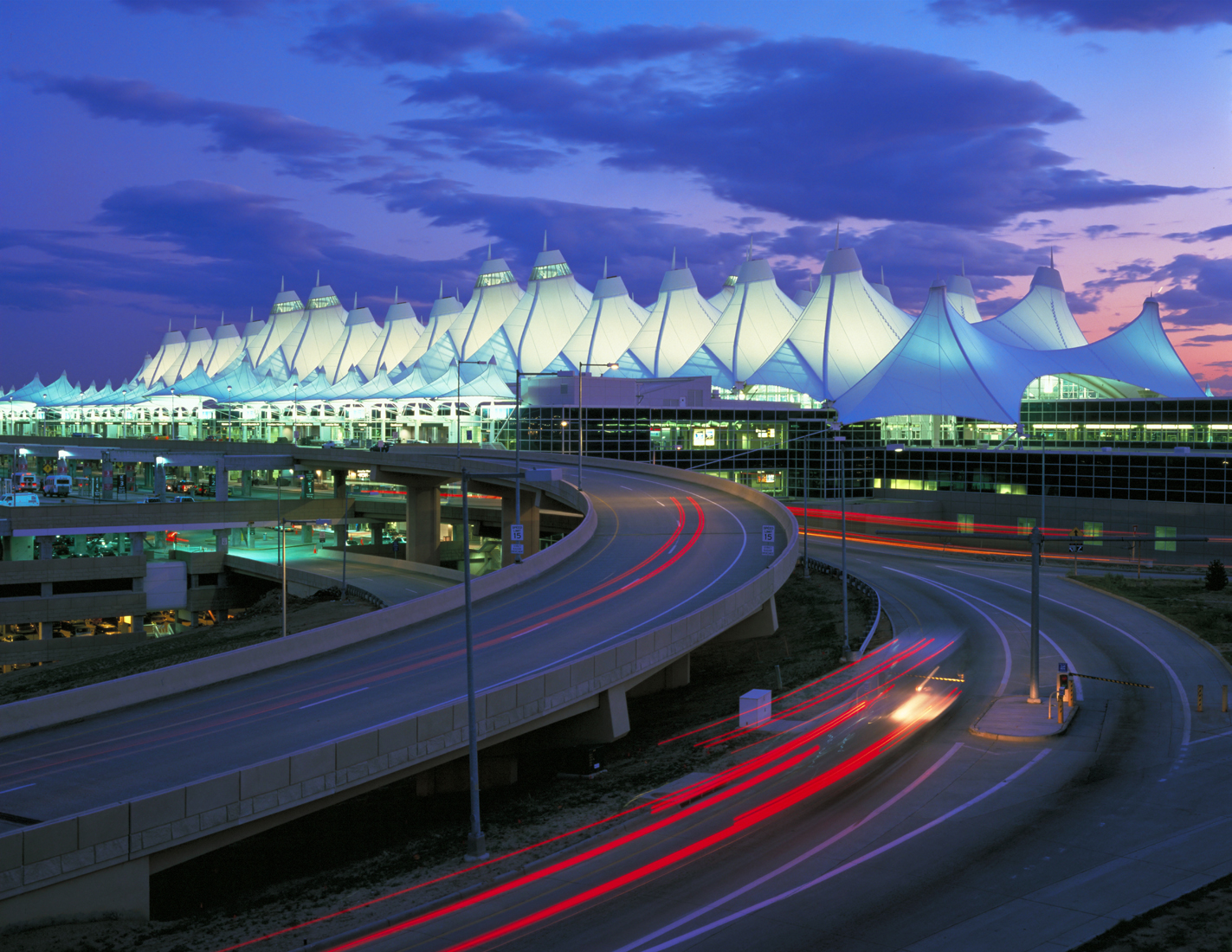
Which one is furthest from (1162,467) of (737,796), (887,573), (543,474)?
(737,796)

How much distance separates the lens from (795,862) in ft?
57.9

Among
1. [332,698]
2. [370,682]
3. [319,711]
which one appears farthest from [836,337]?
[319,711]

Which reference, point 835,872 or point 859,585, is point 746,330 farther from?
point 835,872

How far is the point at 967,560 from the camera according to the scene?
5638cm

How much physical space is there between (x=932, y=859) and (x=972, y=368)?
233ft

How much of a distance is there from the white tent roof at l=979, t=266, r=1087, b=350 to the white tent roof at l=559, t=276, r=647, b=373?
3712 centimetres

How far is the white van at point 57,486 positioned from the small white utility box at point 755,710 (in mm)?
66356

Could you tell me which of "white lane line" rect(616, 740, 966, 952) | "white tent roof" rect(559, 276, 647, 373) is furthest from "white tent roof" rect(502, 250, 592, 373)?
"white lane line" rect(616, 740, 966, 952)

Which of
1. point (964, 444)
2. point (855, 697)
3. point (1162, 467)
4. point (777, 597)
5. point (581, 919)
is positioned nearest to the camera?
point (581, 919)

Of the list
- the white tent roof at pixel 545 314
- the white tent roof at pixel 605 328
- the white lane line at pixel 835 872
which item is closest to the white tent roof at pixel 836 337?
the white tent roof at pixel 605 328

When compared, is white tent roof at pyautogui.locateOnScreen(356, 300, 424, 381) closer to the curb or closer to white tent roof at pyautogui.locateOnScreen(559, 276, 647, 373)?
white tent roof at pyautogui.locateOnScreen(559, 276, 647, 373)

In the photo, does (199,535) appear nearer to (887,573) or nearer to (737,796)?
(887,573)

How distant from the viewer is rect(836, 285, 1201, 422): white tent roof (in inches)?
3258

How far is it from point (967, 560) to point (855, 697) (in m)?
30.0
